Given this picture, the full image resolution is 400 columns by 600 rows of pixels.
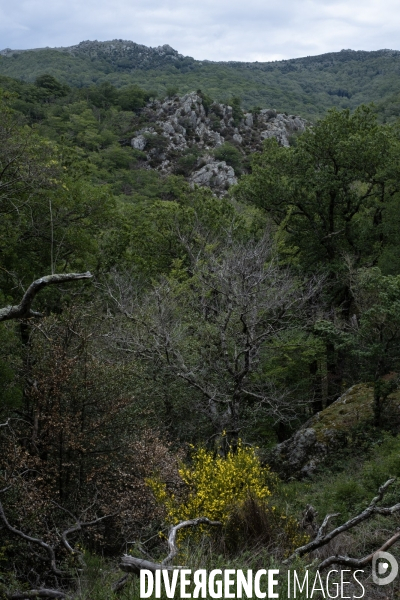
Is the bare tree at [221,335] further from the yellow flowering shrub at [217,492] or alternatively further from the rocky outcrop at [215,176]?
the rocky outcrop at [215,176]

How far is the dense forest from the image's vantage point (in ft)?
19.5

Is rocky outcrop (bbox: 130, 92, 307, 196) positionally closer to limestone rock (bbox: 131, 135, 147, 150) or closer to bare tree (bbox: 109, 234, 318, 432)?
limestone rock (bbox: 131, 135, 147, 150)

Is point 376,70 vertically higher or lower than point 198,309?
higher

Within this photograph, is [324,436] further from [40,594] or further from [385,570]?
[40,594]

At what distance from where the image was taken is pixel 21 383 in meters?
9.49

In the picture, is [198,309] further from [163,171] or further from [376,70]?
[376,70]

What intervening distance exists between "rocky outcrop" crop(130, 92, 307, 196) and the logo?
179ft

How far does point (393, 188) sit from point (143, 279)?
9.96m

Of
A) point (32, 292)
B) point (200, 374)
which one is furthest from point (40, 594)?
point (200, 374)

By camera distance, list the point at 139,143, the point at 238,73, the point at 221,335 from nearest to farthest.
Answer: the point at 221,335 < the point at 139,143 < the point at 238,73

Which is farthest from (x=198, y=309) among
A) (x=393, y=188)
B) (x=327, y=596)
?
(x=327, y=596)

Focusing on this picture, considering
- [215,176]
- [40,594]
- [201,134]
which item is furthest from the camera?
[201,134]

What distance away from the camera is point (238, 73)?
151m

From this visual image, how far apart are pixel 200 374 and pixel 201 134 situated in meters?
67.2
